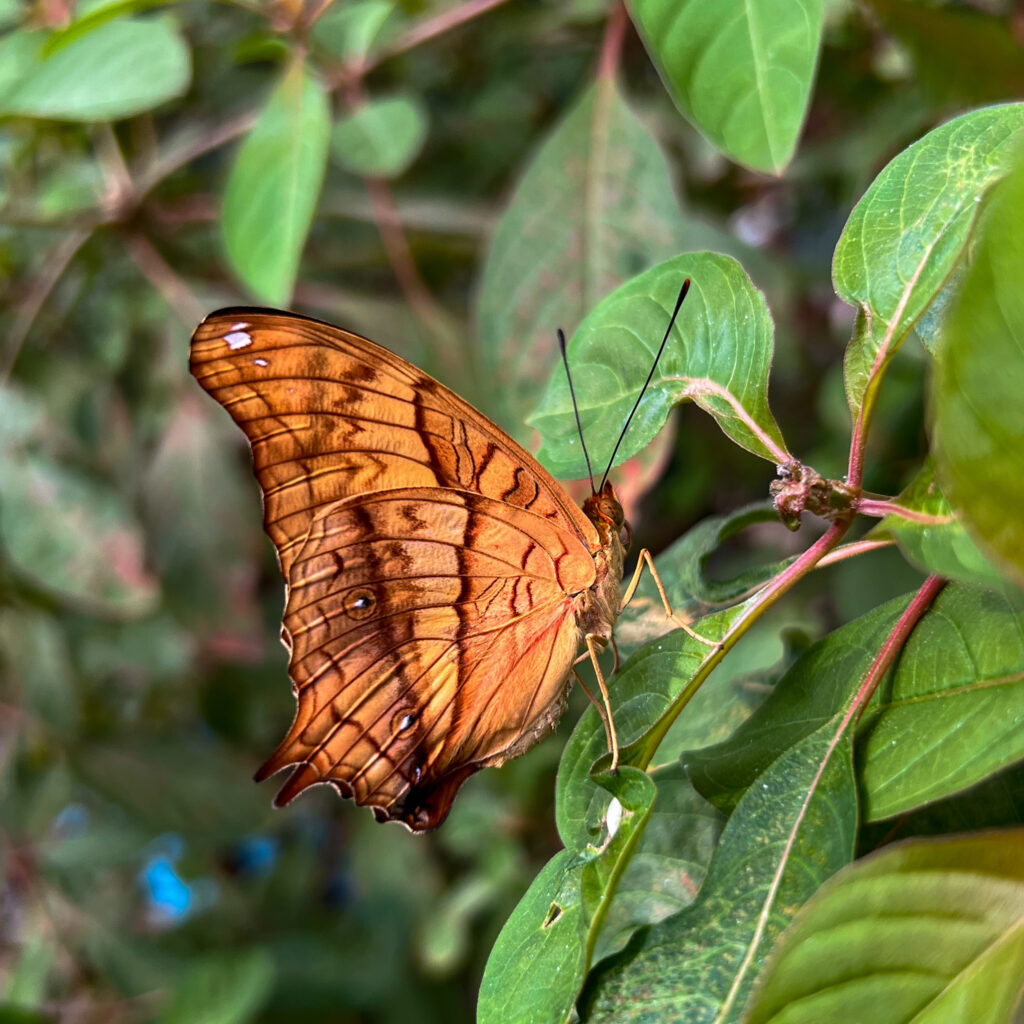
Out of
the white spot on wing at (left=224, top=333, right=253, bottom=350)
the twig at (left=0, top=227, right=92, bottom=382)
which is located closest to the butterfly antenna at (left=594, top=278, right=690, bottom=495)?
the white spot on wing at (left=224, top=333, right=253, bottom=350)

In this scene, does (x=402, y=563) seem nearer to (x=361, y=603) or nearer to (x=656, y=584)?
(x=361, y=603)

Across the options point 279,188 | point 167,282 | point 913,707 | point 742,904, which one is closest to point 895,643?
point 913,707

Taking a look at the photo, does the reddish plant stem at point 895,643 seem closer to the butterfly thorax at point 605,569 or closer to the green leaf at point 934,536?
the green leaf at point 934,536

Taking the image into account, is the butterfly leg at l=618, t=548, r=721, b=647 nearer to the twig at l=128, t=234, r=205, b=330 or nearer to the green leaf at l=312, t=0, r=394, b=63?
the green leaf at l=312, t=0, r=394, b=63

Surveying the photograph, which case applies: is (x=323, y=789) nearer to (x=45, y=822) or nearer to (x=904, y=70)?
(x=45, y=822)

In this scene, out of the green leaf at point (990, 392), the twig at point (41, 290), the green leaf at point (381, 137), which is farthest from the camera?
the twig at point (41, 290)

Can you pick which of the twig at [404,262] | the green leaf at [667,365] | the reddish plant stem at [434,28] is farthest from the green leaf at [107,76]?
the green leaf at [667,365]

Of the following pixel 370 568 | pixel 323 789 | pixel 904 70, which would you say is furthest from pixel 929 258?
pixel 323 789
